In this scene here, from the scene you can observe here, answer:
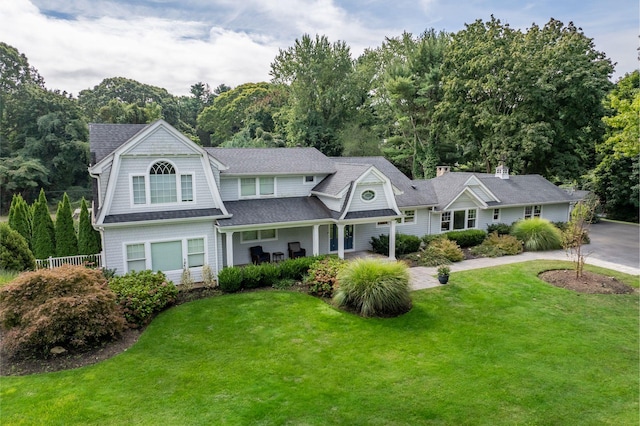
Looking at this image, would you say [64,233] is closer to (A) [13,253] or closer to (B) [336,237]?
(A) [13,253]

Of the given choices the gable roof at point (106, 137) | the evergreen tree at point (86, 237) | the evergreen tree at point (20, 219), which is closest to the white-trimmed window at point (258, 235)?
the gable roof at point (106, 137)

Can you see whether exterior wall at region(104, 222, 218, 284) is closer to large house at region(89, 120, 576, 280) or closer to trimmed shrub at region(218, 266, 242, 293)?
large house at region(89, 120, 576, 280)

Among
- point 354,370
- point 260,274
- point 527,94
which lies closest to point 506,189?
point 527,94

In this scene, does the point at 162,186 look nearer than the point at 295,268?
Yes

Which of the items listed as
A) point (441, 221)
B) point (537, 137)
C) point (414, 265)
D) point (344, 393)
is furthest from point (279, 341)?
point (537, 137)

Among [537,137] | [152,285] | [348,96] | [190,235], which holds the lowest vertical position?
[152,285]

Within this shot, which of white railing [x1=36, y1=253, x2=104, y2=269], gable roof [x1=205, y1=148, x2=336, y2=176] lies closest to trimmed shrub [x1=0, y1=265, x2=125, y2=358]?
white railing [x1=36, y1=253, x2=104, y2=269]

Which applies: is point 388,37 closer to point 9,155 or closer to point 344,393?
point 9,155
